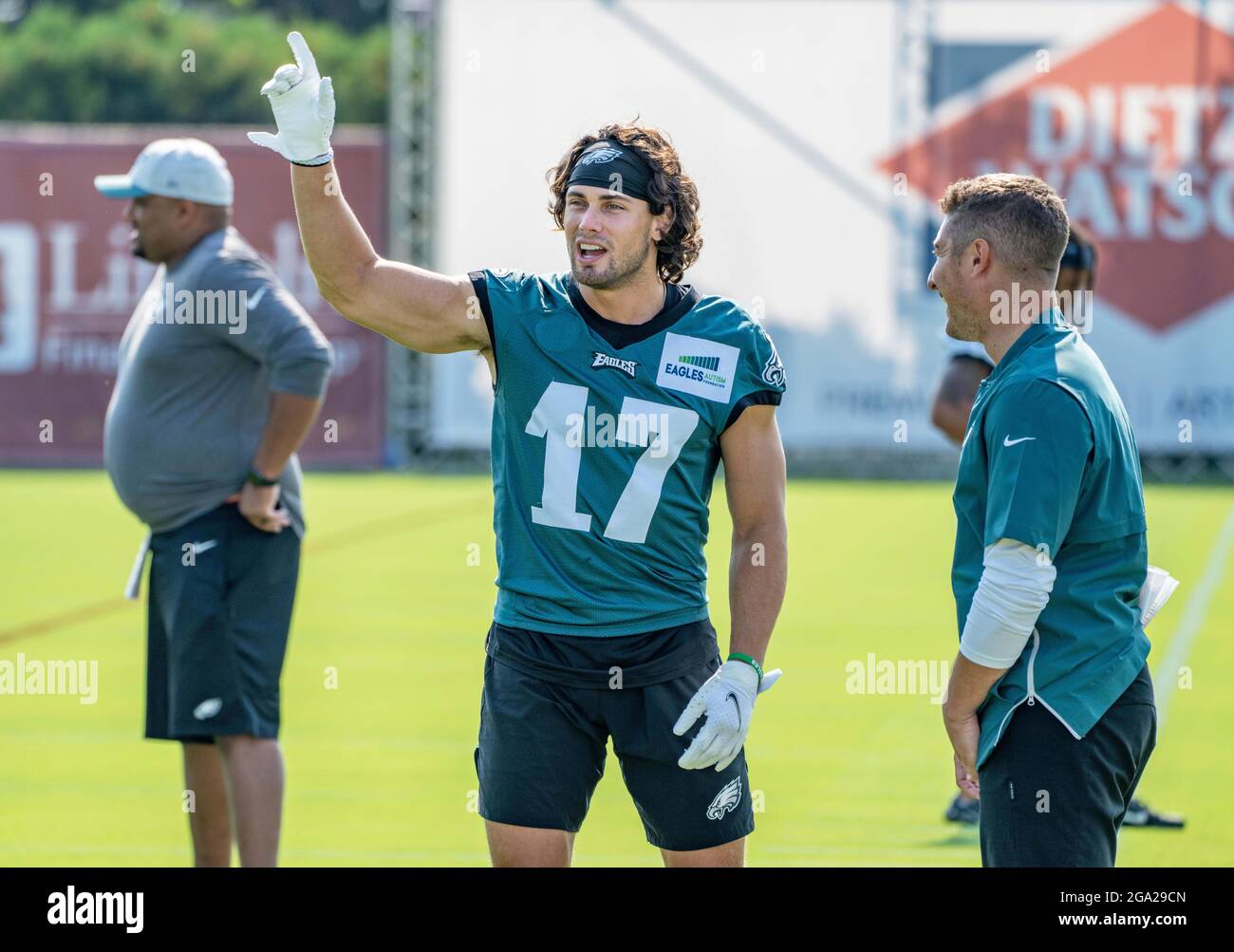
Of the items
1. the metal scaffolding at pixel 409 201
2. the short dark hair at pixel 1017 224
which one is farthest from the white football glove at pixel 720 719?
the metal scaffolding at pixel 409 201

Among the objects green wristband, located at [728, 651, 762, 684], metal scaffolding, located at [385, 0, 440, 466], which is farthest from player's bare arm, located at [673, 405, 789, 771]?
metal scaffolding, located at [385, 0, 440, 466]

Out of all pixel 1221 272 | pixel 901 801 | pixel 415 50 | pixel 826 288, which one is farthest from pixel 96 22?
pixel 901 801

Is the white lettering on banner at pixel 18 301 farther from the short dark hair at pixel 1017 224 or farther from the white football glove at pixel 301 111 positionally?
the short dark hair at pixel 1017 224

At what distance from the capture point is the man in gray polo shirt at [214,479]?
5547 mm

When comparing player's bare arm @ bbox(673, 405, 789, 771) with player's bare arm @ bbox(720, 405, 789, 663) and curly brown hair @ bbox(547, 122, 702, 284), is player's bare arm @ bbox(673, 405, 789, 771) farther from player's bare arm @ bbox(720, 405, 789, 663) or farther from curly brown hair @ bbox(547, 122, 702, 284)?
curly brown hair @ bbox(547, 122, 702, 284)

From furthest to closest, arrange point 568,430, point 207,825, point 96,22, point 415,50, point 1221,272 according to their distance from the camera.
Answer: point 96,22 → point 415,50 → point 1221,272 → point 207,825 → point 568,430

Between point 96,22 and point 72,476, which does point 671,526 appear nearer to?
point 72,476

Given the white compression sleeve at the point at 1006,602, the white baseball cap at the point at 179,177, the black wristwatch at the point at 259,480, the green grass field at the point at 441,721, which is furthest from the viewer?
the green grass field at the point at 441,721

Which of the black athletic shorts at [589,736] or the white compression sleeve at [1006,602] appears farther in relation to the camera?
the black athletic shorts at [589,736]

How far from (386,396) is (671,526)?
65.3 ft

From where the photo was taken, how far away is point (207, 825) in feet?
18.7

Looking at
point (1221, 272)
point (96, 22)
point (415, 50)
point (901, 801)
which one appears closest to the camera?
point (901, 801)

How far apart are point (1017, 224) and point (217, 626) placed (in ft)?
9.52

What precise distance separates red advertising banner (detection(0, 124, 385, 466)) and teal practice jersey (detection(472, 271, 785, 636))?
63.0ft
